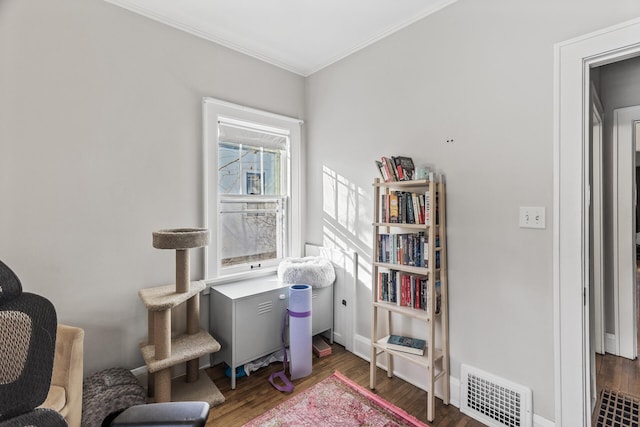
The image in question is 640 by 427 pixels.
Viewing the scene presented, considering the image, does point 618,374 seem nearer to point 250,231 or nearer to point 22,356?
point 250,231

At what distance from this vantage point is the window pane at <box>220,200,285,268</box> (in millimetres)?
2625

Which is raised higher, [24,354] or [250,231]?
[250,231]

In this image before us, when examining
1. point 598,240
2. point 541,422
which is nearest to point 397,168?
point 541,422

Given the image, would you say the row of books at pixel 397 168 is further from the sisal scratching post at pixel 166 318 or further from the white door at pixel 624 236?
the white door at pixel 624 236

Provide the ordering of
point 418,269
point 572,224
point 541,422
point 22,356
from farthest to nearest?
point 418,269 → point 541,422 → point 572,224 → point 22,356

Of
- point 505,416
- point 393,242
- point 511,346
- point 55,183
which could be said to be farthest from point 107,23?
point 505,416

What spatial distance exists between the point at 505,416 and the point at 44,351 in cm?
216

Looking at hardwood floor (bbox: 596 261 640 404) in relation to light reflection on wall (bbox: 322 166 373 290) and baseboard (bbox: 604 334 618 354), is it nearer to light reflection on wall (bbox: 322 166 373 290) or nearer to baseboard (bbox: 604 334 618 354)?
baseboard (bbox: 604 334 618 354)

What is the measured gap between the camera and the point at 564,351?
1.56 m

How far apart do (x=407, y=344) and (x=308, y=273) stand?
3.02 ft

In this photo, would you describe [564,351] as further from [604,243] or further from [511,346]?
[604,243]

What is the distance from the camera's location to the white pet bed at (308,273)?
252 centimetres

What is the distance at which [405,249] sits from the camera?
6.69 ft

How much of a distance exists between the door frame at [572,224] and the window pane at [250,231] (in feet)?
7.06
